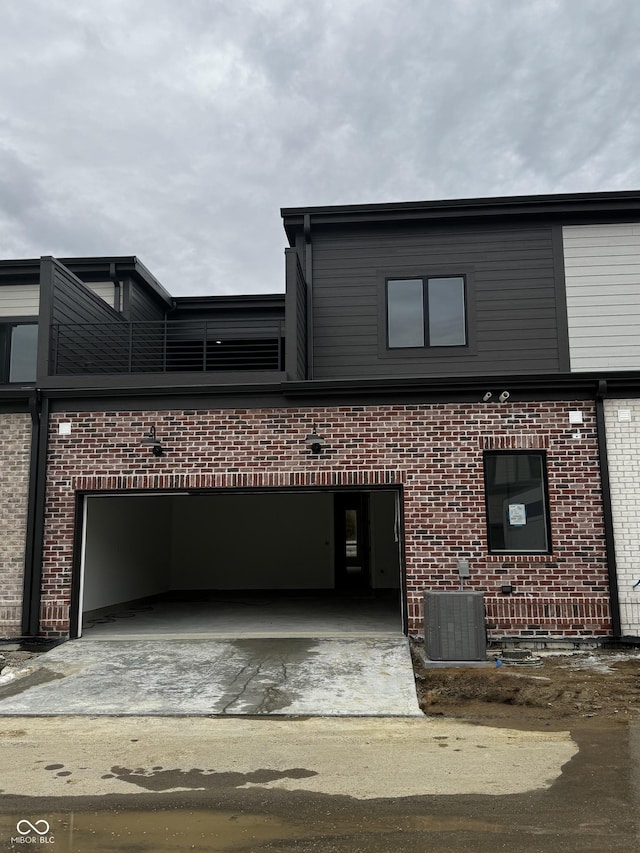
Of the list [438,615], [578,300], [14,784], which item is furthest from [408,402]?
[14,784]

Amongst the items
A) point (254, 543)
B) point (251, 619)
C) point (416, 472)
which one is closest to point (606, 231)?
point (416, 472)

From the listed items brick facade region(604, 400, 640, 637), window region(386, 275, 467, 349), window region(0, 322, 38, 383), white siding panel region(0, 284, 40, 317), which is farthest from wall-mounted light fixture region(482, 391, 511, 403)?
white siding panel region(0, 284, 40, 317)

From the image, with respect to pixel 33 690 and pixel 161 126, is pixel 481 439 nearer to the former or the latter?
pixel 33 690

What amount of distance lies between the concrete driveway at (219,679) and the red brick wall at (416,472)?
3.59 feet

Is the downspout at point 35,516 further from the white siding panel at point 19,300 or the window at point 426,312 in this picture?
the window at point 426,312

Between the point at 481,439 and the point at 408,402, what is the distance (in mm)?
1177

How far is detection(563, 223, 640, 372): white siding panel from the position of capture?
11461 millimetres

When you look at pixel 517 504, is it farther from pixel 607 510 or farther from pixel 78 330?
pixel 78 330

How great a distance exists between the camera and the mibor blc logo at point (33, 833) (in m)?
3.98

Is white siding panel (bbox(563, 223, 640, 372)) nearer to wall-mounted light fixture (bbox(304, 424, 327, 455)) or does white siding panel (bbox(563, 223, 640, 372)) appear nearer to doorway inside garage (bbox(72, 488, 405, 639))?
wall-mounted light fixture (bbox(304, 424, 327, 455))

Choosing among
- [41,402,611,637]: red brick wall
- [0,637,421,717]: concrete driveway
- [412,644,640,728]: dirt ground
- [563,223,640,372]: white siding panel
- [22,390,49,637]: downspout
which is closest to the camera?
[412,644,640,728]: dirt ground

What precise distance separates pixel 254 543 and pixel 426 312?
7.74 metres

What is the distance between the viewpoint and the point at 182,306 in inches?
645

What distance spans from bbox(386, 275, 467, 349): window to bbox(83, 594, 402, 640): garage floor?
15.6ft
